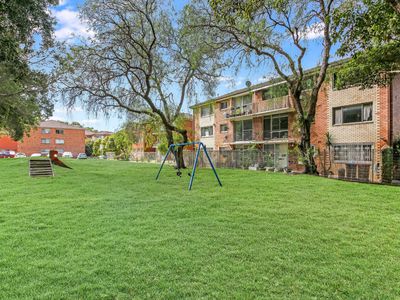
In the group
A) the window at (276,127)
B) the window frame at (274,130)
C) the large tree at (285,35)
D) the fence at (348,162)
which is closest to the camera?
the large tree at (285,35)

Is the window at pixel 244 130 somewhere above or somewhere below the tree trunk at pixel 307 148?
above

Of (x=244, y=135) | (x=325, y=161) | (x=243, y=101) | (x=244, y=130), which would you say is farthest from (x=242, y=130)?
(x=325, y=161)

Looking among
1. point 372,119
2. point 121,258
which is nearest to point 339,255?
point 121,258

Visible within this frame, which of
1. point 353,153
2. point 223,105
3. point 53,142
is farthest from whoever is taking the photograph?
point 53,142

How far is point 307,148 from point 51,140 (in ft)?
210

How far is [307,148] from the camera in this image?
17828 millimetres

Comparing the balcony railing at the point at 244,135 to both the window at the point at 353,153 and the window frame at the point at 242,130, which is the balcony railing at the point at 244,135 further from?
the window at the point at 353,153

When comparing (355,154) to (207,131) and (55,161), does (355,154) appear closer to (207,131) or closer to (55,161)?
(207,131)

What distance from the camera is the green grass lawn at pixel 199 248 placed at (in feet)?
11.6

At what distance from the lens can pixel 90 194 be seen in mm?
10102

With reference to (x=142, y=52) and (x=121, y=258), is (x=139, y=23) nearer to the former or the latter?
(x=142, y=52)

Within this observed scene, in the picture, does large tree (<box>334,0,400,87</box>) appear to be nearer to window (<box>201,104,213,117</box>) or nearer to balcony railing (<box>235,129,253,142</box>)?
balcony railing (<box>235,129,253,142</box>)

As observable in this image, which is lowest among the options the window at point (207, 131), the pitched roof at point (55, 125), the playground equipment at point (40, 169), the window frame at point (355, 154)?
the playground equipment at point (40, 169)

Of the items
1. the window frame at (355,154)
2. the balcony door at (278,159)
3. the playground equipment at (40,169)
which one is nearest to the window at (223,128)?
the balcony door at (278,159)
